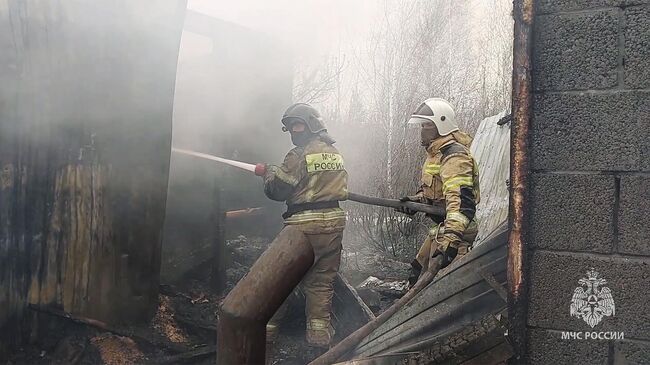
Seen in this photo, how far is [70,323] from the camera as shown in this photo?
3889mm

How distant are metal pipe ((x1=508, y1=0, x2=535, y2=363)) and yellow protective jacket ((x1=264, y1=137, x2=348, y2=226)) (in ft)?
8.43

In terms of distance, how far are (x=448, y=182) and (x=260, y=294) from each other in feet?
9.54

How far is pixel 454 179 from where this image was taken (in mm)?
4074

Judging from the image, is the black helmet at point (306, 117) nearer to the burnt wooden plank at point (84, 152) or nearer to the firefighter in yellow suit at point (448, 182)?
the firefighter in yellow suit at point (448, 182)

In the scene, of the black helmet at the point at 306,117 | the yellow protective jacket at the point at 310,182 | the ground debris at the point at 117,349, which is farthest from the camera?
the black helmet at the point at 306,117

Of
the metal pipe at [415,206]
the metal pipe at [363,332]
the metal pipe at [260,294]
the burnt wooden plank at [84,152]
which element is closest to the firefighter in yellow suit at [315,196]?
the metal pipe at [415,206]

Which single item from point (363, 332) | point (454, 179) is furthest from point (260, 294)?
point (454, 179)

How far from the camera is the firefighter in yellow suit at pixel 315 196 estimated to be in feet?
15.5

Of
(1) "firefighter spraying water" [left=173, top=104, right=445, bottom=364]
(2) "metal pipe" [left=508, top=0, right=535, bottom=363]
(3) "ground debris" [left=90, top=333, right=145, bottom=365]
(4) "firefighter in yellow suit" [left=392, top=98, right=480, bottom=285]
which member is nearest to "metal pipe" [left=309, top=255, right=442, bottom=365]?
(4) "firefighter in yellow suit" [left=392, top=98, right=480, bottom=285]

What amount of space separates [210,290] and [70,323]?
168 cm

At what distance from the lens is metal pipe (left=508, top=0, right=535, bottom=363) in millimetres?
2270

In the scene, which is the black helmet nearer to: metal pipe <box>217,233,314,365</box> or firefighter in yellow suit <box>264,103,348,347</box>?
firefighter in yellow suit <box>264,103,348,347</box>

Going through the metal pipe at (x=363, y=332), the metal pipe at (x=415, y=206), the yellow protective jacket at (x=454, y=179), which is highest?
the yellow protective jacket at (x=454, y=179)

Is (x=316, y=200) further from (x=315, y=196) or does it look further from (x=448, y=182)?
(x=448, y=182)
